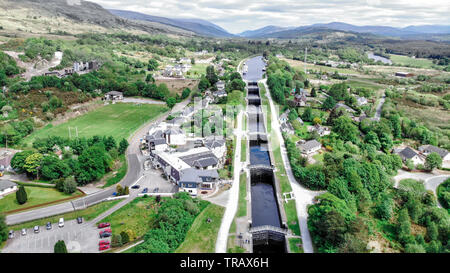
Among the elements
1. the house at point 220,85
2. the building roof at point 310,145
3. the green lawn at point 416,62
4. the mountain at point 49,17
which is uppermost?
the mountain at point 49,17

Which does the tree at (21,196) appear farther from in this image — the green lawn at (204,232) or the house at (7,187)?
the green lawn at (204,232)

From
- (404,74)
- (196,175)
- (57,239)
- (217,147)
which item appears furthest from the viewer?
(404,74)

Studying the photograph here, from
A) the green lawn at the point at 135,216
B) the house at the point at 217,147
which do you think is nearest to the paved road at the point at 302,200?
the house at the point at 217,147

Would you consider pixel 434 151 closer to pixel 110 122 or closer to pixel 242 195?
pixel 242 195

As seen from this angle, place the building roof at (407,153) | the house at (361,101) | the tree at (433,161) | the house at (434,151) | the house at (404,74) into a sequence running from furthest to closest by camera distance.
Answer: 1. the house at (404,74)
2. the house at (361,101)
3. the house at (434,151)
4. the building roof at (407,153)
5. the tree at (433,161)

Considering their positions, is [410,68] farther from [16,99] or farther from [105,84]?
[16,99]

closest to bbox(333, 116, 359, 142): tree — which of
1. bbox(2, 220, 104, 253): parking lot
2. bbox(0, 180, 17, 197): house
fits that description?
bbox(2, 220, 104, 253): parking lot

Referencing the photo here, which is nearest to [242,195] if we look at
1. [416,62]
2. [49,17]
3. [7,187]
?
[7,187]
